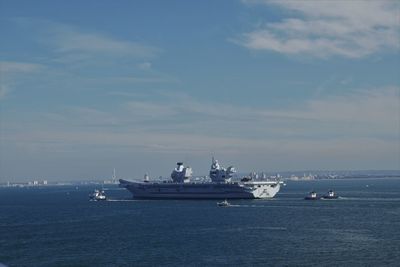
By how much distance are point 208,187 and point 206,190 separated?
0.82 m

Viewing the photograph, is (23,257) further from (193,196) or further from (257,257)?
(193,196)

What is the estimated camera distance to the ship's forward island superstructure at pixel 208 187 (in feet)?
444

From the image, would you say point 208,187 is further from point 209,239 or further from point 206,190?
point 209,239

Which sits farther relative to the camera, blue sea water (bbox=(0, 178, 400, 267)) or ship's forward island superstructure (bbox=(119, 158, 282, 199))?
ship's forward island superstructure (bbox=(119, 158, 282, 199))

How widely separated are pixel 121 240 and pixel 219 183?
71692mm

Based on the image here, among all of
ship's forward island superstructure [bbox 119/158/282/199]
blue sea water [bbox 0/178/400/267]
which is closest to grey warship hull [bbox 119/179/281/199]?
ship's forward island superstructure [bbox 119/158/282/199]

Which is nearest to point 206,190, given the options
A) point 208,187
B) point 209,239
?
point 208,187

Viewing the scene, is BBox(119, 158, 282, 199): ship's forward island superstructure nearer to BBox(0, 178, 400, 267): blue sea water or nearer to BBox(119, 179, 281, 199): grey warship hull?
BBox(119, 179, 281, 199): grey warship hull

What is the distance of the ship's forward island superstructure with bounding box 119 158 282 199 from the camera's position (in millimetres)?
135250

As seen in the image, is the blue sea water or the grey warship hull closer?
the blue sea water

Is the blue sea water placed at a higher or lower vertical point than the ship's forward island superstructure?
lower

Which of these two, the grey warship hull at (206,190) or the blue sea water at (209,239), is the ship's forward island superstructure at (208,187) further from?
the blue sea water at (209,239)

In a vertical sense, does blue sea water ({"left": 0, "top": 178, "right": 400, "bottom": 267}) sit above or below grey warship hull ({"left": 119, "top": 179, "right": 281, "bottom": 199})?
below

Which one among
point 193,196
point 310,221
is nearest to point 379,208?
point 310,221
